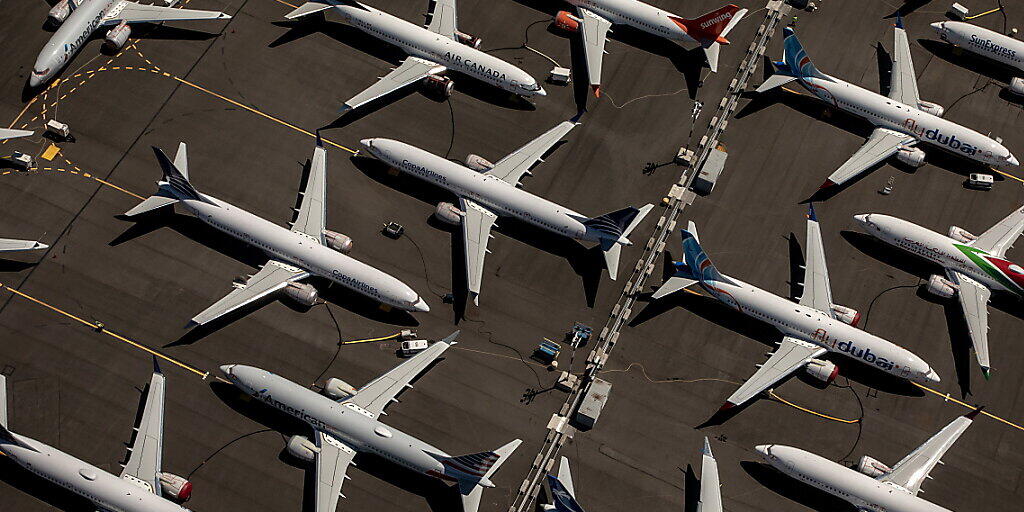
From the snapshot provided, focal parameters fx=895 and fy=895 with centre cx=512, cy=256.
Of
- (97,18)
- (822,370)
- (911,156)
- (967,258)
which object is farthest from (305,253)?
(967,258)

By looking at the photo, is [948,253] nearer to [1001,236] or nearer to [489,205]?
[1001,236]

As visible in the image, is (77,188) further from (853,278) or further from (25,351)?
(853,278)

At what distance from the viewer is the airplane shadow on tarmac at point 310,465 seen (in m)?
82.2

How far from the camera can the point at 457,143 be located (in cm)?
10038

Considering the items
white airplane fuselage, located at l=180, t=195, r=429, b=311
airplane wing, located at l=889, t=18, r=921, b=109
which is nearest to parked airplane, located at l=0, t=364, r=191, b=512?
white airplane fuselage, located at l=180, t=195, r=429, b=311

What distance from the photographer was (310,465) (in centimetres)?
8369

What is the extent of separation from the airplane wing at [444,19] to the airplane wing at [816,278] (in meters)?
46.5

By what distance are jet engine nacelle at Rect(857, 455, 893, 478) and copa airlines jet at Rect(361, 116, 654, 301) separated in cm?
2971

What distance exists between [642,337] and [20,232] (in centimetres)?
6478

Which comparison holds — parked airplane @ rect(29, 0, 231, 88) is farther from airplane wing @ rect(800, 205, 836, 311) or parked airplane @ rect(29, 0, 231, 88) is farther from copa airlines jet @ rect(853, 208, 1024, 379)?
copa airlines jet @ rect(853, 208, 1024, 379)

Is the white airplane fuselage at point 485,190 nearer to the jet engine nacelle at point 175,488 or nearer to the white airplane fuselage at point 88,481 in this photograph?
the jet engine nacelle at point 175,488

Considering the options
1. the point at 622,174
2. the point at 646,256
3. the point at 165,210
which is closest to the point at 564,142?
the point at 622,174

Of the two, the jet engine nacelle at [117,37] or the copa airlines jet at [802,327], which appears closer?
the copa airlines jet at [802,327]

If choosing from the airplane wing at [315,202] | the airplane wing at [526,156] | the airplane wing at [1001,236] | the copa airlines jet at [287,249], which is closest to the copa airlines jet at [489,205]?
the airplane wing at [526,156]
